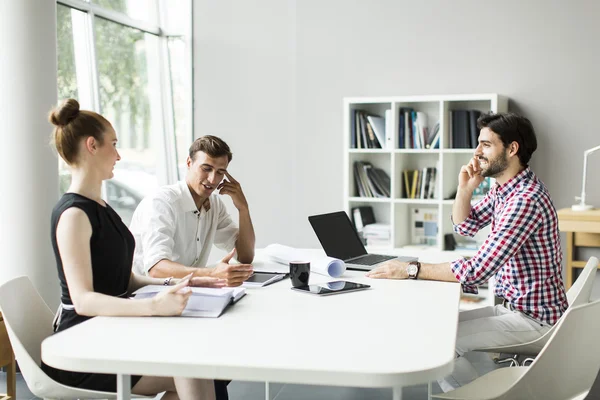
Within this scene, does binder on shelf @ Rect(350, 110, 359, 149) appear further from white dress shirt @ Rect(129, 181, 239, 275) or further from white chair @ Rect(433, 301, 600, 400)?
white chair @ Rect(433, 301, 600, 400)

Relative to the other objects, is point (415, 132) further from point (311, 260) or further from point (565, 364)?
point (565, 364)

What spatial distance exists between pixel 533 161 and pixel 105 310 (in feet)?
13.1

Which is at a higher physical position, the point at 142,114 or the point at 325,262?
the point at 142,114

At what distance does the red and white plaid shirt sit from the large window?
353cm

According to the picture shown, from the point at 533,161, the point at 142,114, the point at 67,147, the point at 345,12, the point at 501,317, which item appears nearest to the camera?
the point at 67,147

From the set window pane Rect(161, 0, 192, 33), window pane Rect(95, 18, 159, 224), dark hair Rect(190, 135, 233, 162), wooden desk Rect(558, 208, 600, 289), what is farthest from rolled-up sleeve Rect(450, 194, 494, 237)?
window pane Rect(161, 0, 192, 33)

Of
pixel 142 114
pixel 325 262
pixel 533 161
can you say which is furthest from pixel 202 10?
pixel 325 262

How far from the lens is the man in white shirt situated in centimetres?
293

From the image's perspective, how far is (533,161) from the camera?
206 inches

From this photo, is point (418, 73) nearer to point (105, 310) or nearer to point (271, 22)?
point (271, 22)

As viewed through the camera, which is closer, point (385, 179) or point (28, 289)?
point (28, 289)

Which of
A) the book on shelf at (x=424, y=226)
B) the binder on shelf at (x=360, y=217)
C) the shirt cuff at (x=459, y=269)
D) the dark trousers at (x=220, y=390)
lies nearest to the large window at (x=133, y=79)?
the binder on shelf at (x=360, y=217)

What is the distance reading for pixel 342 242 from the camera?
Result: 3.21 metres

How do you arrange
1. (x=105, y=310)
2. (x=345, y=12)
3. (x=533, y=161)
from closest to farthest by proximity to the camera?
(x=105, y=310) → (x=533, y=161) → (x=345, y=12)
